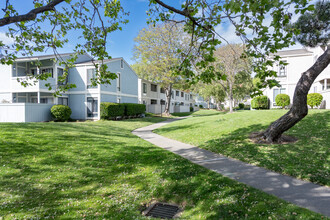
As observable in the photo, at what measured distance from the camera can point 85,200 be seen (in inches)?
161

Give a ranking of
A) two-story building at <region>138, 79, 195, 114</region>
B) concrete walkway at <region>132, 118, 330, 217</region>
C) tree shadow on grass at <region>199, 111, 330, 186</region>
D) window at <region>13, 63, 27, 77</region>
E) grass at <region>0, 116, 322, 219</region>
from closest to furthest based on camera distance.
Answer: grass at <region>0, 116, 322, 219</region> → concrete walkway at <region>132, 118, 330, 217</region> → tree shadow on grass at <region>199, 111, 330, 186</region> → window at <region>13, 63, 27, 77</region> → two-story building at <region>138, 79, 195, 114</region>

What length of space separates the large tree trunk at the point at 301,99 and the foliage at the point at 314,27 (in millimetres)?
4583

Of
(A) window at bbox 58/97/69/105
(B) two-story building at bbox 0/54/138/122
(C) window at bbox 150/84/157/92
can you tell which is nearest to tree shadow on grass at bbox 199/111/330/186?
(B) two-story building at bbox 0/54/138/122

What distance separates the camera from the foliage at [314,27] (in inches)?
383

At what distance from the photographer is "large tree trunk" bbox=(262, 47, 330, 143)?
6.46 m

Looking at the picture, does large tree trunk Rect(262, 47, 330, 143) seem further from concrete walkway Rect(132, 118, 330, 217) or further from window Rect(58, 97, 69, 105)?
window Rect(58, 97, 69, 105)

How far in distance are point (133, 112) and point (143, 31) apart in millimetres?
13236

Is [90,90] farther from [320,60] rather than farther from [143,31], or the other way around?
[320,60]

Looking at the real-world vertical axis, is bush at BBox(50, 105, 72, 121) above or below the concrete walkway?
above

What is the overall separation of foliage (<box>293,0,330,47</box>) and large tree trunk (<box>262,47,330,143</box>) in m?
4.58

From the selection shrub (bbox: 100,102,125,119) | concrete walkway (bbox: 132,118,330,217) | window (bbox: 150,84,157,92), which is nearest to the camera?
concrete walkway (bbox: 132,118,330,217)

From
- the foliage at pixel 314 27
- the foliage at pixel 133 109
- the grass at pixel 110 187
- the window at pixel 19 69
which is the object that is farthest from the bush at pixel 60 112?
the foliage at pixel 314 27

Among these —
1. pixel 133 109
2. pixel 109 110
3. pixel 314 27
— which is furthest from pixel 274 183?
pixel 133 109

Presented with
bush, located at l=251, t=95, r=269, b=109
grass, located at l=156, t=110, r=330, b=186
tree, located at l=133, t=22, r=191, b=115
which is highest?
tree, located at l=133, t=22, r=191, b=115
